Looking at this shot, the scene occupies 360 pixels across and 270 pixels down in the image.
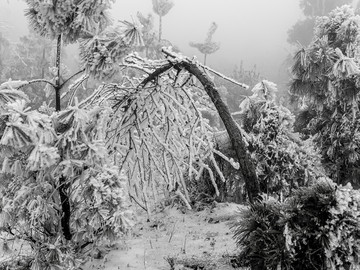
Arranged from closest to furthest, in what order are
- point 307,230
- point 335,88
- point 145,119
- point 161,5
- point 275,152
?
point 307,230
point 145,119
point 275,152
point 335,88
point 161,5

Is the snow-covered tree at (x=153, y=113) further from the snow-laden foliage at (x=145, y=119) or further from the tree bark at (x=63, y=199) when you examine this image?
the tree bark at (x=63, y=199)

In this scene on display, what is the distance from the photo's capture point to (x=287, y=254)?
2682 mm

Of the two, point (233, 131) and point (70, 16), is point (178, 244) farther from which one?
point (70, 16)

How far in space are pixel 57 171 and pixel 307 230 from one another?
2.17 metres

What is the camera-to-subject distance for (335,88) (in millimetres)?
6973

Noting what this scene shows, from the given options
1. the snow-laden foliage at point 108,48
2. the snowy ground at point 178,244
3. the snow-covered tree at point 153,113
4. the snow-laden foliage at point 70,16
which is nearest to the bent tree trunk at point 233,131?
the snow-covered tree at point 153,113

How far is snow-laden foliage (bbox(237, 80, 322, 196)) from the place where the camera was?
5742 millimetres

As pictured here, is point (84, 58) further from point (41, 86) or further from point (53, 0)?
point (41, 86)

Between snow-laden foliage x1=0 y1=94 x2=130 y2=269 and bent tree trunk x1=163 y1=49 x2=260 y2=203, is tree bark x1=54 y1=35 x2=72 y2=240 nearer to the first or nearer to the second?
snow-laden foliage x1=0 y1=94 x2=130 y2=269

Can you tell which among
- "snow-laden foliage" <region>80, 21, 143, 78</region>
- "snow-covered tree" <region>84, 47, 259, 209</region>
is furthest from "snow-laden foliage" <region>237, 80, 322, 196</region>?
"snow-laden foliage" <region>80, 21, 143, 78</region>

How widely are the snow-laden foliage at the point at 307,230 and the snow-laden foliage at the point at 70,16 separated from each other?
226 centimetres

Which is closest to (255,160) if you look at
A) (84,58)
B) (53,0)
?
(84,58)

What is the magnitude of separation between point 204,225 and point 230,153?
253 cm

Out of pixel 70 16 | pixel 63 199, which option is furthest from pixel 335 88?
pixel 63 199
